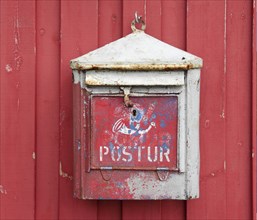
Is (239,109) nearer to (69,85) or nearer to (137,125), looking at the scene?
(137,125)

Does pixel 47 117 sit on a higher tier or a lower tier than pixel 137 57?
lower

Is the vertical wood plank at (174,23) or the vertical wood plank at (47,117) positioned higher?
the vertical wood plank at (174,23)

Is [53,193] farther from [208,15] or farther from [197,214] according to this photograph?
[208,15]

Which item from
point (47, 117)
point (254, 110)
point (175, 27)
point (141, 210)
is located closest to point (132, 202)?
point (141, 210)

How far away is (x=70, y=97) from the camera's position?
2566 millimetres

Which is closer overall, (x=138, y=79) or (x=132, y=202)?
(x=138, y=79)

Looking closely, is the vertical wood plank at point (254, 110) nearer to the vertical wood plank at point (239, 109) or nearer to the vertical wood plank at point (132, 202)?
the vertical wood plank at point (239, 109)

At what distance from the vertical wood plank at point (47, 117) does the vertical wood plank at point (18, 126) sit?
0.03 metres

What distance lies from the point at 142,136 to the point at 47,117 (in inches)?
18.1

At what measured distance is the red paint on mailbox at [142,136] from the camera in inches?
90.4

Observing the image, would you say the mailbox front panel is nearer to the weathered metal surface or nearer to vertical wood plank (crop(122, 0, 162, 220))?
the weathered metal surface

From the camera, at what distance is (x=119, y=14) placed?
258 centimetres

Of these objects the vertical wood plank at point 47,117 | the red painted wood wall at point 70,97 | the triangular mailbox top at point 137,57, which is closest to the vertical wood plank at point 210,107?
the red painted wood wall at point 70,97

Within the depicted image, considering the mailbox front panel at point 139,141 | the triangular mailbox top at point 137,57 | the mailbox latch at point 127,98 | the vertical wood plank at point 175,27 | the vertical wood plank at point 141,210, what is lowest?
the vertical wood plank at point 141,210
